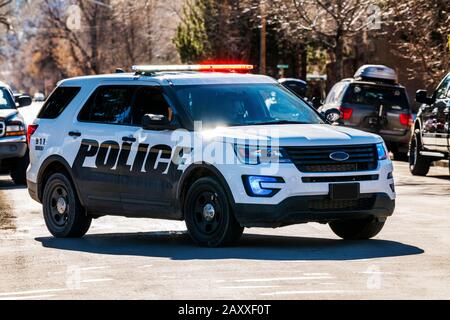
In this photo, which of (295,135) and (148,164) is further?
(148,164)

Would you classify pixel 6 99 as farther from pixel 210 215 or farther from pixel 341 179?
pixel 341 179

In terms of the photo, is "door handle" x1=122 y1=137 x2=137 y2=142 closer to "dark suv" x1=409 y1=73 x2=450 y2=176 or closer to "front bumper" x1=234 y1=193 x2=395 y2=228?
"front bumper" x1=234 y1=193 x2=395 y2=228

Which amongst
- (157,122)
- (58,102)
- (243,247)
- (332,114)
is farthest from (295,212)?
(58,102)

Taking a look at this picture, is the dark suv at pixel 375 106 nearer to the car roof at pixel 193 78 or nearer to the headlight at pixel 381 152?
the car roof at pixel 193 78

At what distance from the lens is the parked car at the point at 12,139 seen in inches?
834

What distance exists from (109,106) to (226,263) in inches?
127

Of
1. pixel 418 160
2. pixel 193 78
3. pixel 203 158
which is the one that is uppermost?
pixel 193 78

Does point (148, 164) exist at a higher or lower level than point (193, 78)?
lower

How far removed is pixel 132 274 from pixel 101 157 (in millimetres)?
3036

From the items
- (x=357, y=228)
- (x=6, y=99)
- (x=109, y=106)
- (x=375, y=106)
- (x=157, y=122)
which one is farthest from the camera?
(x=375, y=106)

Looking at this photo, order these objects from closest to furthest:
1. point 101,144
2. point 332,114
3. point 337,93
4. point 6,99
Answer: point 101,144
point 332,114
point 6,99
point 337,93

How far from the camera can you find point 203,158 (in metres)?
11.7

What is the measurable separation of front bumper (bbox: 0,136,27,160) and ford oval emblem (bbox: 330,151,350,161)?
1073cm

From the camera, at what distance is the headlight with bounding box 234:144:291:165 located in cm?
1131
